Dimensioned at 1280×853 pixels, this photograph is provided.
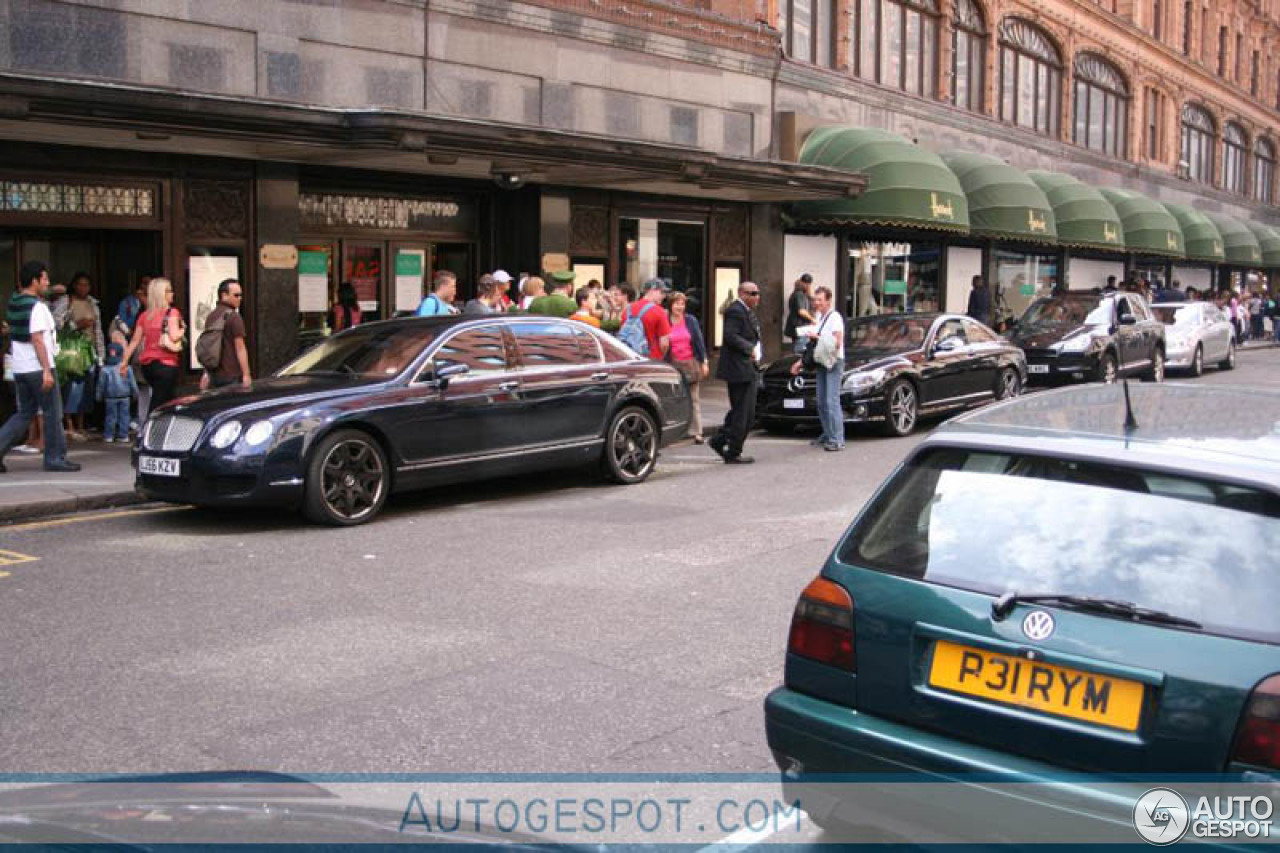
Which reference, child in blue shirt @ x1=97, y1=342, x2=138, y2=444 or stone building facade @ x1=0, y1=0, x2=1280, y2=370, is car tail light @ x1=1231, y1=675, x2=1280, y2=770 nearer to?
stone building facade @ x1=0, y1=0, x2=1280, y2=370

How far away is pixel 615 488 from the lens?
1188 cm

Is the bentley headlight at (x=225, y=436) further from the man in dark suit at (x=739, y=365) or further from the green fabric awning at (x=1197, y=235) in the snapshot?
the green fabric awning at (x=1197, y=235)

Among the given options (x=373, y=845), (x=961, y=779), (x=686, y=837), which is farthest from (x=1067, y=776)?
(x=373, y=845)

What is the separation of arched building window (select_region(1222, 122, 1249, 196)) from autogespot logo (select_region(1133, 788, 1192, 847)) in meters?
51.5

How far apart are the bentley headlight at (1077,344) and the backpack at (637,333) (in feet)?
30.2

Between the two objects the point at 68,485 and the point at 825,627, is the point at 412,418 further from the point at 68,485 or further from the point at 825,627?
the point at 825,627

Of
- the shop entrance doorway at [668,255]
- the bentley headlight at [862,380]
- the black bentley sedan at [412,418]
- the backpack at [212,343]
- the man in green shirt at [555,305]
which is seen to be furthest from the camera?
the shop entrance doorway at [668,255]

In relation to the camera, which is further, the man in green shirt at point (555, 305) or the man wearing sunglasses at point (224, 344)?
the man in green shirt at point (555, 305)

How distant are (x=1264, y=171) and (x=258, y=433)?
55990 millimetres

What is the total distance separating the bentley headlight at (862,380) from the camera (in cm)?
1543

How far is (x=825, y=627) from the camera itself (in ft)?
12.8

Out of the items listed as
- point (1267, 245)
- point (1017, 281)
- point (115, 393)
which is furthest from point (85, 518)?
point (1267, 245)

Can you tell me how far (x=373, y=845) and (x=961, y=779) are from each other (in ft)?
5.66

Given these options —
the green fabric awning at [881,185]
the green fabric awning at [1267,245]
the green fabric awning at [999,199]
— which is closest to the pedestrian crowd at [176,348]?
the green fabric awning at [881,185]
